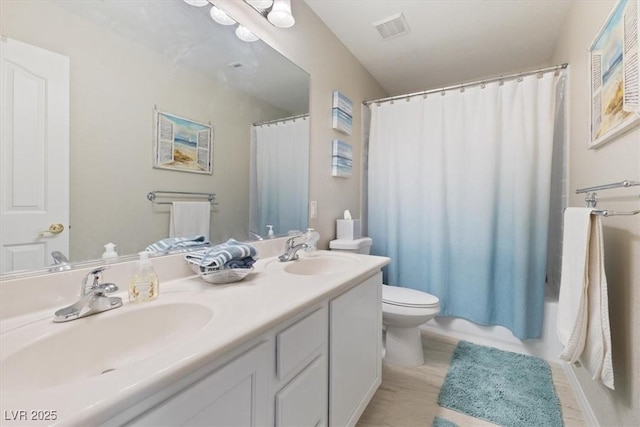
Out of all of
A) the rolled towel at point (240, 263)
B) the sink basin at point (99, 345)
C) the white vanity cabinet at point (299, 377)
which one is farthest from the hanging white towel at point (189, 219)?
the white vanity cabinet at point (299, 377)

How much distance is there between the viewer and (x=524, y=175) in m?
1.86

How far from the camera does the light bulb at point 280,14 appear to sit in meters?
1.37

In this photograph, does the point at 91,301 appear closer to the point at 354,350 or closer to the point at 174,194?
the point at 174,194

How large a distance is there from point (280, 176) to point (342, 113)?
2.72 feet

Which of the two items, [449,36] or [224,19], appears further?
[449,36]

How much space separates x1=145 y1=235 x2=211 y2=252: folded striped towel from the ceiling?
164cm

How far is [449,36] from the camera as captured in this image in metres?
Result: 2.03

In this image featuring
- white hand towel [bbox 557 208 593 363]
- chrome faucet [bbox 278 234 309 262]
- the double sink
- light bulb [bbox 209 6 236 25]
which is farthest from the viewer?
chrome faucet [bbox 278 234 309 262]

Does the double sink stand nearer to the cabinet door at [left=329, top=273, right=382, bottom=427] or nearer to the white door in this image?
the white door

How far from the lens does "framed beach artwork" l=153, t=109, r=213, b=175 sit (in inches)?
38.8

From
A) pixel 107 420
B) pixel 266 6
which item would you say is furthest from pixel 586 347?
pixel 266 6

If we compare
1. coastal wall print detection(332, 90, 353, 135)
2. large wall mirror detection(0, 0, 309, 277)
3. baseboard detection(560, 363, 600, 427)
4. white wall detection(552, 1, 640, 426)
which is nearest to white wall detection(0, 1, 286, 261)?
large wall mirror detection(0, 0, 309, 277)

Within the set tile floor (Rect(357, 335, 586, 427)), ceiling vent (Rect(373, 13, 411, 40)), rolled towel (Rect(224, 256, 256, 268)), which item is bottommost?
tile floor (Rect(357, 335, 586, 427))

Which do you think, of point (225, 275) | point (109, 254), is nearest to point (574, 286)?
point (225, 275)
